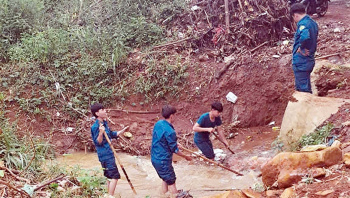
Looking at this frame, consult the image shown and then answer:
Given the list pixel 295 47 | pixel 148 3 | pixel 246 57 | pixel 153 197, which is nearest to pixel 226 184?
pixel 153 197

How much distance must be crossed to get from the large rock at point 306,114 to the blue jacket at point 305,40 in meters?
0.56

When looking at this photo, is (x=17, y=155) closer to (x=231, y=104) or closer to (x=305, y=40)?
(x=305, y=40)

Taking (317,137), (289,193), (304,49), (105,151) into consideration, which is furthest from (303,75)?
(105,151)

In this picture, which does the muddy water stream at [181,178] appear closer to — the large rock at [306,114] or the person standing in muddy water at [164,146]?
the person standing in muddy water at [164,146]

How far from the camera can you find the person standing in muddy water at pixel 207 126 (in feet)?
18.4

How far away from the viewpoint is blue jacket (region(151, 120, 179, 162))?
4648mm

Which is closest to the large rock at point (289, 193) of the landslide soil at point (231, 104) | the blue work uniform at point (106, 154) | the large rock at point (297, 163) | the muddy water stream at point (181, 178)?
the large rock at point (297, 163)

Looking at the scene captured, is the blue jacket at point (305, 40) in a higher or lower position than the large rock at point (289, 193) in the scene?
higher

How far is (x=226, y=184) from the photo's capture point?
5.20 meters

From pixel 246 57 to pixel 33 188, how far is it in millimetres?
5587

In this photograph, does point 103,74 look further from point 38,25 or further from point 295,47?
point 295,47

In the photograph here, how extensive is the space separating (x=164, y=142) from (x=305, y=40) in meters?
2.49

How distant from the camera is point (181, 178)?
19.1ft

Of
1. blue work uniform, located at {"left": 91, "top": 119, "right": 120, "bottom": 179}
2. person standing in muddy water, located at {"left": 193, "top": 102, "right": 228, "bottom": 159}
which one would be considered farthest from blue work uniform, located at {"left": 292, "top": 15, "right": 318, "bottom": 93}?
blue work uniform, located at {"left": 91, "top": 119, "right": 120, "bottom": 179}
